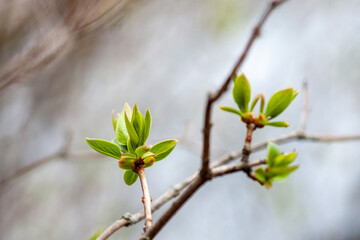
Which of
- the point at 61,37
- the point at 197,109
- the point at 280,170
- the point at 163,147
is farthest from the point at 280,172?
the point at 197,109

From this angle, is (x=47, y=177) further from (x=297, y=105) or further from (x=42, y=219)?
(x=297, y=105)

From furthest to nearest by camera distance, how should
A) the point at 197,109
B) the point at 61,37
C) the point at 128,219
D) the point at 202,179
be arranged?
the point at 197,109 → the point at 61,37 → the point at 128,219 → the point at 202,179

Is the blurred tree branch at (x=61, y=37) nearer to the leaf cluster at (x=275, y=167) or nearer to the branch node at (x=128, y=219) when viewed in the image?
the branch node at (x=128, y=219)

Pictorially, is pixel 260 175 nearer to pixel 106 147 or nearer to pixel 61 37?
pixel 106 147

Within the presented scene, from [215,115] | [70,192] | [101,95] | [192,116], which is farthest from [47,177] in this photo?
[215,115]

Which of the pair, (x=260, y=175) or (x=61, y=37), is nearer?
(x=260, y=175)

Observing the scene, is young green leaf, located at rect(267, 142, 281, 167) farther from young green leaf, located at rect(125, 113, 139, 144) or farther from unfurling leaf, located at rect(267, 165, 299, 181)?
young green leaf, located at rect(125, 113, 139, 144)

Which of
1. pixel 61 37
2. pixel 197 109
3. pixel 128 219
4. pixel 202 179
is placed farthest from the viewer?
pixel 197 109
